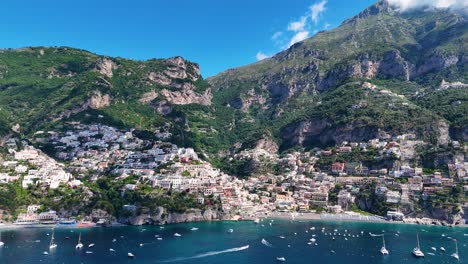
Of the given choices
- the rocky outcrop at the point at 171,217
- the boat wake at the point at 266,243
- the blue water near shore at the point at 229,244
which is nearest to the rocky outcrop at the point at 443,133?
the blue water near shore at the point at 229,244

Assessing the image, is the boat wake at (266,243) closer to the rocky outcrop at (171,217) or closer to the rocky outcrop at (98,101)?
the rocky outcrop at (171,217)

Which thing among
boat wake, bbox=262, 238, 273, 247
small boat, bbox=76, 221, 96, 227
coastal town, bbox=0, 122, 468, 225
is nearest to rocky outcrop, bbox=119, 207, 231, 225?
coastal town, bbox=0, 122, 468, 225

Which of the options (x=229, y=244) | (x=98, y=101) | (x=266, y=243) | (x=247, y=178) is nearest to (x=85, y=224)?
(x=229, y=244)

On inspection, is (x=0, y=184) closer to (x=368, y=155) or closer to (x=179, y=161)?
(x=179, y=161)

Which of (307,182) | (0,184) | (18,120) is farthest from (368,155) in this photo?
(18,120)

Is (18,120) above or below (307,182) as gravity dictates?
above
